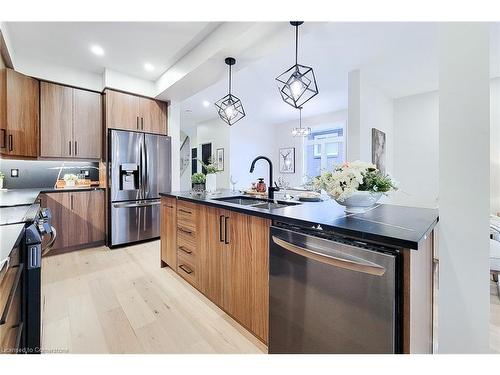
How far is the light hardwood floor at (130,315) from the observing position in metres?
1.54

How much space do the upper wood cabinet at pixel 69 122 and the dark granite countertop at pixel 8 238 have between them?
2514 millimetres

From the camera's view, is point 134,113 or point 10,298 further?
point 134,113

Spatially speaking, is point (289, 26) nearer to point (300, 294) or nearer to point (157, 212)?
point (300, 294)

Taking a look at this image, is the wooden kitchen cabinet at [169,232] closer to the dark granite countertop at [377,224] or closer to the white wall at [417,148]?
the dark granite countertop at [377,224]

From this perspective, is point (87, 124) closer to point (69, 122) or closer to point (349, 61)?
point (69, 122)

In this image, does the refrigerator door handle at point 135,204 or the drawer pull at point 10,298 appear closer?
the drawer pull at point 10,298

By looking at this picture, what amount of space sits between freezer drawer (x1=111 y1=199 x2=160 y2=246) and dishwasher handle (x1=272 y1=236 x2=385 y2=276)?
9.99 feet

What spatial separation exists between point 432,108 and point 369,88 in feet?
5.21

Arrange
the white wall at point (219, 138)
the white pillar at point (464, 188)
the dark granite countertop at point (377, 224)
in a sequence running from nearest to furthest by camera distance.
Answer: the dark granite countertop at point (377, 224)
the white pillar at point (464, 188)
the white wall at point (219, 138)

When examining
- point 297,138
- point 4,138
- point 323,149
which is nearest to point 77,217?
point 4,138

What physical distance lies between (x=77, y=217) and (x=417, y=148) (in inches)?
232

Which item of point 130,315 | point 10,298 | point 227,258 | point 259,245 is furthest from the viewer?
point 130,315

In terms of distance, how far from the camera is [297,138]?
6.76 meters

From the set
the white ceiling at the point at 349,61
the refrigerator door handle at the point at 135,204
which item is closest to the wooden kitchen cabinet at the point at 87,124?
the refrigerator door handle at the point at 135,204
